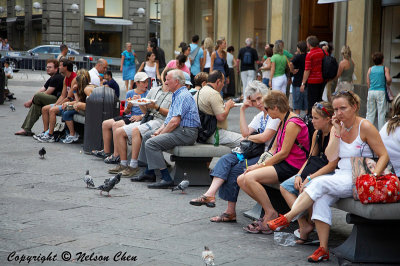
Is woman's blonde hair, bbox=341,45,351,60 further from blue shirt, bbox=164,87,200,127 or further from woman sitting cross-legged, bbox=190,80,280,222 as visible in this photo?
woman sitting cross-legged, bbox=190,80,280,222

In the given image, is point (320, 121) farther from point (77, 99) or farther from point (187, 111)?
point (77, 99)

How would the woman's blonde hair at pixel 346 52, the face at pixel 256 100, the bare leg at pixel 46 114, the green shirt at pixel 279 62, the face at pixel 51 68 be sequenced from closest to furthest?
the face at pixel 256 100, the bare leg at pixel 46 114, the face at pixel 51 68, the woman's blonde hair at pixel 346 52, the green shirt at pixel 279 62

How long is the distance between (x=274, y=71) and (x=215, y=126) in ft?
24.3

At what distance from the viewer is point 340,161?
562cm

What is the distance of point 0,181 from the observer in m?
8.54

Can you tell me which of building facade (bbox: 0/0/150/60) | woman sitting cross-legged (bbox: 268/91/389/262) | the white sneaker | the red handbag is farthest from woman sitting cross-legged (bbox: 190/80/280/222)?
building facade (bbox: 0/0/150/60)

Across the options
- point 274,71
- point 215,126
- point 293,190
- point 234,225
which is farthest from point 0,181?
point 274,71

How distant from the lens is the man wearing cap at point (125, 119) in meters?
9.91

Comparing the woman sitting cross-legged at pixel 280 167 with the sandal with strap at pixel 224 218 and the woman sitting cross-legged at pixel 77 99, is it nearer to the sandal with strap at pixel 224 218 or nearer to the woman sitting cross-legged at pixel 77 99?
the sandal with strap at pixel 224 218

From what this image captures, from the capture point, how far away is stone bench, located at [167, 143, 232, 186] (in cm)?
831

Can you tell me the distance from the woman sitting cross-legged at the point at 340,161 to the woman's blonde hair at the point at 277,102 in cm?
85

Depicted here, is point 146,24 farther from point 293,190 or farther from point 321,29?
point 293,190

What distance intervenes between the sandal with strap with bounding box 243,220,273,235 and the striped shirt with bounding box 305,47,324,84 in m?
7.81

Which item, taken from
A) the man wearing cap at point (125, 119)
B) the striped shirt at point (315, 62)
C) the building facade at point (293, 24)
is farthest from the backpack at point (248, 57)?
the man wearing cap at point (125, 119)
